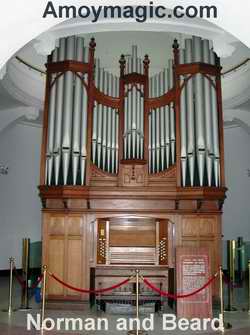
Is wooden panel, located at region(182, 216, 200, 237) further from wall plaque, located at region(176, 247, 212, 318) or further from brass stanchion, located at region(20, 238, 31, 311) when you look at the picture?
brass stanchion, located at region(20, 238, 31, 311)

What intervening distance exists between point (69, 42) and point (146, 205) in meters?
3.58

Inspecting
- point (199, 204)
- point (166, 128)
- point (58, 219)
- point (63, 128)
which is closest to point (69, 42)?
point (63, 128)

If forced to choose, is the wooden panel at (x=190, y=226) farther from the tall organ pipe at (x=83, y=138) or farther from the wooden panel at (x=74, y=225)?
the tall organ pipe at (x=83, y=138)

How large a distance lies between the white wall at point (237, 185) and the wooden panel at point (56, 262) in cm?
666

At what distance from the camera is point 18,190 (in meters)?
13.4

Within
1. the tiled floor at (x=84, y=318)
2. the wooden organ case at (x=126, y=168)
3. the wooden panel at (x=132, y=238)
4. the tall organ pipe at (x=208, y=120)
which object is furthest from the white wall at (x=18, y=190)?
the tall organ pipe at (x=208, y=120)

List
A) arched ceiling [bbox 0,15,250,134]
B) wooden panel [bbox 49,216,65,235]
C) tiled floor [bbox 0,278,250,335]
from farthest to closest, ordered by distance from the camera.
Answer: arched ceiling [bbox 0,15,250,134] → wooden panel [bbox 49,216,65,235] → tiled floor [bbox 0,278,250,335]

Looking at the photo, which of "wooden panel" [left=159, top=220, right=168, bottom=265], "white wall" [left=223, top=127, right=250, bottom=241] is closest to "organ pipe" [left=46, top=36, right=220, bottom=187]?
"wooden panel" [left=159, top=220, right=168, bottom=265]

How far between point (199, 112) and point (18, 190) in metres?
7.05

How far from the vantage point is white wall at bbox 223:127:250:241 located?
13411 millimetres

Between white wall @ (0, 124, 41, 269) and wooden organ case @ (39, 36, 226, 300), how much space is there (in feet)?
16.7

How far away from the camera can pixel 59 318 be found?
7.21 m

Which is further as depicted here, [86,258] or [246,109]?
[246,109]

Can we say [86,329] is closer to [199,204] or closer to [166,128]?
[199,204]
